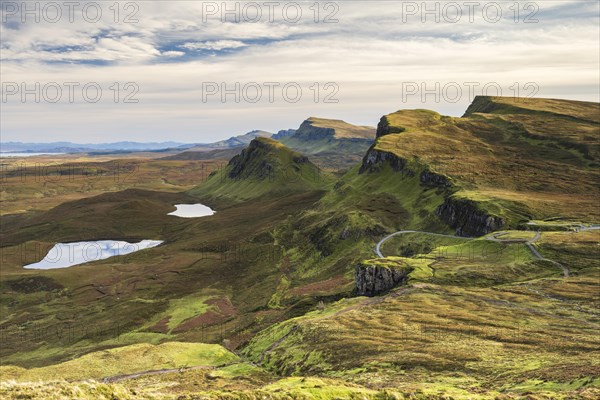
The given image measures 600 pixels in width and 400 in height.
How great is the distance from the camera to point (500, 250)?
107250 mm

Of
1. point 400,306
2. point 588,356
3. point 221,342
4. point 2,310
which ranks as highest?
point 588,356

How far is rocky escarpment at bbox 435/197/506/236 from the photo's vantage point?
129 m

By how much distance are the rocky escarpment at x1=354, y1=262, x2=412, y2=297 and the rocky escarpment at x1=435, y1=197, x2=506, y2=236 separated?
44.6 meters

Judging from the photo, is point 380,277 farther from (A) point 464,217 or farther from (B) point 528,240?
(A) point 464,217

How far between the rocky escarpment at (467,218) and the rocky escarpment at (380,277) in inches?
1756

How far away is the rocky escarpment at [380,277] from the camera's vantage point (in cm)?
9669

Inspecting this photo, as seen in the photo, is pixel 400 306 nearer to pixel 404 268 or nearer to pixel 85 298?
pixel 404 268

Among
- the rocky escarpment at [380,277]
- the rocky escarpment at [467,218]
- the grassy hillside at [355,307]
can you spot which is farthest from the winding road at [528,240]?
the rocky escarpment at [380,277]

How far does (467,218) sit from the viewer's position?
137000 mm

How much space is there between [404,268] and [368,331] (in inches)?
1320

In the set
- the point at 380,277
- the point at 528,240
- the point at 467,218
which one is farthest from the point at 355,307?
the point at 467,218

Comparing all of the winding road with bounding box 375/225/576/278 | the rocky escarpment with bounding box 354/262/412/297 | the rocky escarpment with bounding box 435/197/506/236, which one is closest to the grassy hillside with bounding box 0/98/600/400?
the rocky escarpment with bounding box 435/197/506/236

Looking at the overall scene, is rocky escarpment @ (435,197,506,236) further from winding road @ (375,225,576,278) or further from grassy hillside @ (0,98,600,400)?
winding road @ (375,225,576,278)

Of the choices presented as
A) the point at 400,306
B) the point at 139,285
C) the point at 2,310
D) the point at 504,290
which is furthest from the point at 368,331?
the point at 2,310
